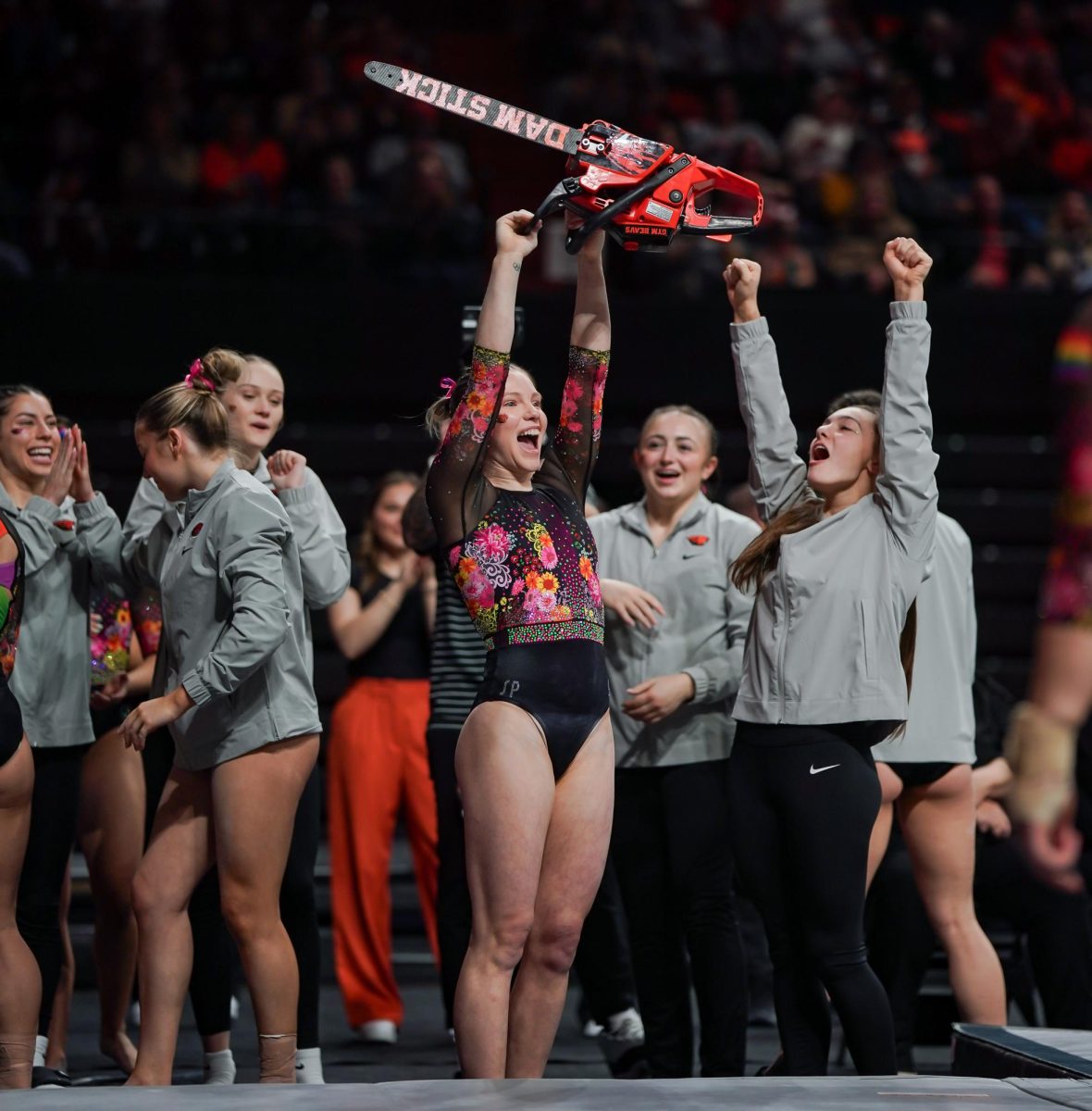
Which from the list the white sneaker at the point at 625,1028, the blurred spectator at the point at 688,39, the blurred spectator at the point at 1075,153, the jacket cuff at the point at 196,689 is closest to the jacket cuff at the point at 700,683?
the white sneaker at the point at 625,1028

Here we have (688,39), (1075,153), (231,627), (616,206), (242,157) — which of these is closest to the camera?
(616,206)

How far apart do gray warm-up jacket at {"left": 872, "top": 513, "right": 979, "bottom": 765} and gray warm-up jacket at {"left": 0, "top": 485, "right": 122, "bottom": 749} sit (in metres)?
1.60

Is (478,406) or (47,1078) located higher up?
(478,406)

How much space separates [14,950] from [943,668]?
1.88 meters

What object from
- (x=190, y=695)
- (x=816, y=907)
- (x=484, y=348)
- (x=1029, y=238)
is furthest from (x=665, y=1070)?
(x=1029, y=238)

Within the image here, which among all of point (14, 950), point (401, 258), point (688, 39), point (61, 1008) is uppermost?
point (688, 39)

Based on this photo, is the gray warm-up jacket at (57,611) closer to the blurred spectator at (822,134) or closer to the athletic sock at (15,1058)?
the athletic sock at (15,1058)

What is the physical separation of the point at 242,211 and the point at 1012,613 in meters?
3.53

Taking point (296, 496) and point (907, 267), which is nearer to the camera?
point (907, 267)

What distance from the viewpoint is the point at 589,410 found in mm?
2877

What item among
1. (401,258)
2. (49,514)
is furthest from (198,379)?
(401,258)

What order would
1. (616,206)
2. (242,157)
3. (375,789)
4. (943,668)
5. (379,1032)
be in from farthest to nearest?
(242,157)
(375,789)
(379,1032)
(943,668)
(616,206)

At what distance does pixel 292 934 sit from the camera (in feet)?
10.2

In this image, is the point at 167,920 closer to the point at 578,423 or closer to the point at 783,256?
the point at 578,423
